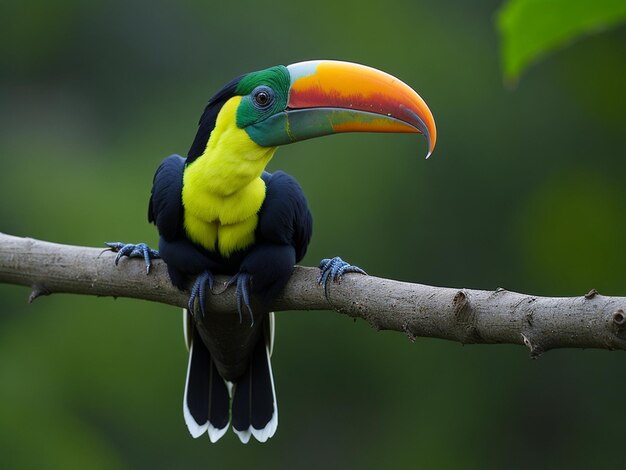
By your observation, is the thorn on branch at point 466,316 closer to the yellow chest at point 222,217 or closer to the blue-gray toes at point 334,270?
the blue-gray toes at point 334,270

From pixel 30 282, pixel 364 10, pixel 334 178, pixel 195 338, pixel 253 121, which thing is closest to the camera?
pixel 253 121

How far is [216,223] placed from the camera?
2785 millimetres

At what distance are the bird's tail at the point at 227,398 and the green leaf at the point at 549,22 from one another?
2.58 m

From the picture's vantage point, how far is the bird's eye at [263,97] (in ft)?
8.82

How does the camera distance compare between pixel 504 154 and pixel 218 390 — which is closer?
pixel 218 390

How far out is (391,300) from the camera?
2309 mm

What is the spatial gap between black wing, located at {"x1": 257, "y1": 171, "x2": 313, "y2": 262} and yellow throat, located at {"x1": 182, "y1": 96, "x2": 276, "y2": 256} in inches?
1.2

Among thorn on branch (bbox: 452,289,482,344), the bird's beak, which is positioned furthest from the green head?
thorn on branch (bbox: 452,289,482,344)

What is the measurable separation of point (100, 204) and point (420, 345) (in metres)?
2.59

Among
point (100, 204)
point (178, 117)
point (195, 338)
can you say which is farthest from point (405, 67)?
point (195, 338)

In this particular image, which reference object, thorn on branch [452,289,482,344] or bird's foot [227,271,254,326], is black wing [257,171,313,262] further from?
thorn on branch [452,289,482,344]

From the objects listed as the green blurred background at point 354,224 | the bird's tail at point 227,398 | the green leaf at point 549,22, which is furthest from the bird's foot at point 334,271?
the green blurred background at point 354,224

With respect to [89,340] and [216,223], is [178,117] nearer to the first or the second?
[89,340]

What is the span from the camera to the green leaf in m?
0.68
